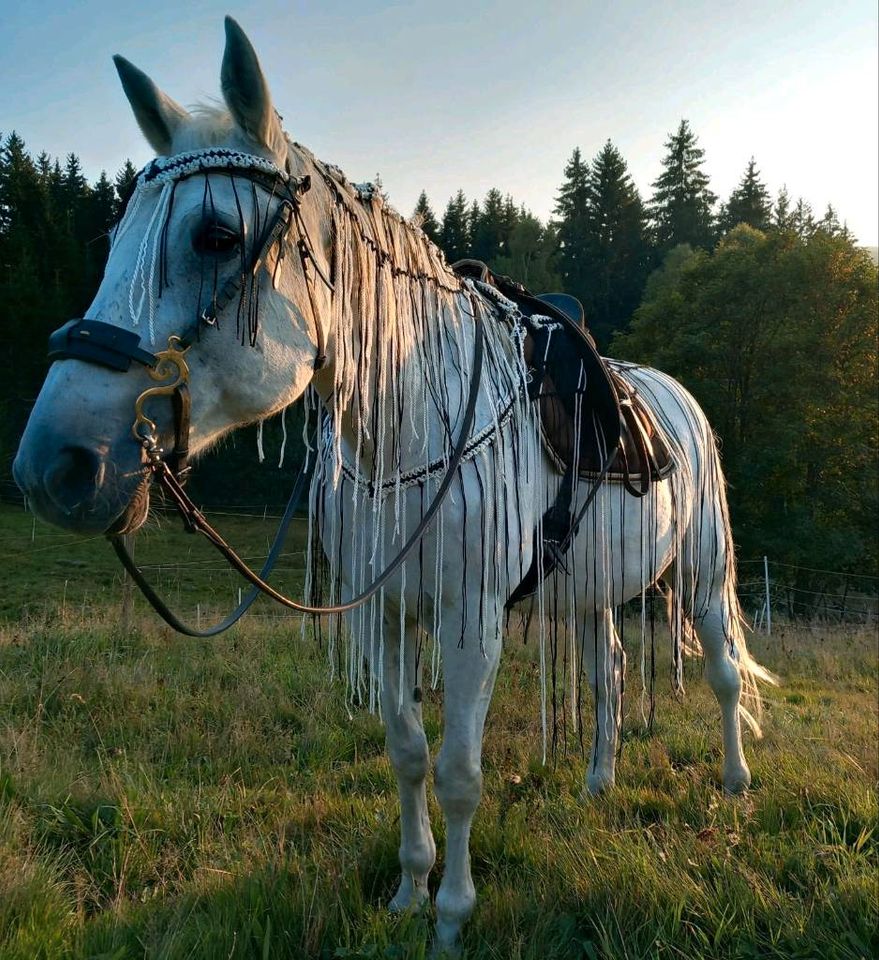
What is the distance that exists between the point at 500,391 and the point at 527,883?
64.2 inches

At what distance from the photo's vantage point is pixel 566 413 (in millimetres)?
2385

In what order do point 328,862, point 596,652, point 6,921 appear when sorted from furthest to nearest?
point 596,652 < point 328,862 < point 6,921

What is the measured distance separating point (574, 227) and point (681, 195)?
659 cm

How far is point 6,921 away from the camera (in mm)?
1842

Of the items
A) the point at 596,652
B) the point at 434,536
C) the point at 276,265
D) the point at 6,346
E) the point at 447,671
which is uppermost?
the point at 6,346

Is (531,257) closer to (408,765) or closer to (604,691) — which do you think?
(604,691)

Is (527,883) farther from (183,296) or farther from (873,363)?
(873,363)

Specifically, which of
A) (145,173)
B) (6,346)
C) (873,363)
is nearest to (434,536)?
(145,173)

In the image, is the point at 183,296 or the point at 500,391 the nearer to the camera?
the point at 183,296

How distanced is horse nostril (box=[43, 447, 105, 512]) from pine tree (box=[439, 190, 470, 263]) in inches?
1406

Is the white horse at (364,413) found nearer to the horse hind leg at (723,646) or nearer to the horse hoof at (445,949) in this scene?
the horse hoof at (445,949)

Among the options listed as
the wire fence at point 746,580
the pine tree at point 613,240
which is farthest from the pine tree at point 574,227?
the wire fence at point 746,580

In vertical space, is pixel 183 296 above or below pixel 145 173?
below

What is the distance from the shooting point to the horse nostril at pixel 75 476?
117 cm
